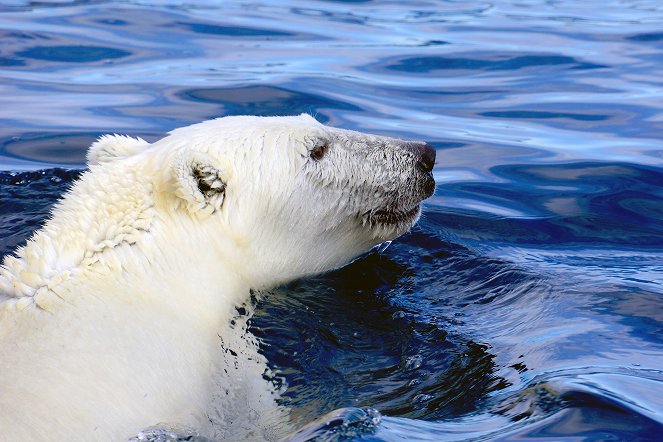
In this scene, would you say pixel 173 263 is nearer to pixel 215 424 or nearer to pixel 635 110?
pixel 215 424

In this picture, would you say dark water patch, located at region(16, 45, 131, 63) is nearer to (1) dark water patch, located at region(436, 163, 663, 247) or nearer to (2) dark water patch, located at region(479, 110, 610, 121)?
(2) dark water patch, located at region(479, 110, 610, 121)

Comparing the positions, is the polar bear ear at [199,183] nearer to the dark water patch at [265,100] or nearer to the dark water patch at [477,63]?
the dark water patch at [265,100]

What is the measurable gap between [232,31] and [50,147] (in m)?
5.26

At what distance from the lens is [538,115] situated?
993 centimetres

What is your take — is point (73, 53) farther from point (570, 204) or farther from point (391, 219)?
point (391, 219)

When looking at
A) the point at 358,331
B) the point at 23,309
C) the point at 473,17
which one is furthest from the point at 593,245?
the point at 473,17

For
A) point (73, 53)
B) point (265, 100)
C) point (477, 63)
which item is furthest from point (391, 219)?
point (73, 53)

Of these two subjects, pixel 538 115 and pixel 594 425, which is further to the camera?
pixel 538 115

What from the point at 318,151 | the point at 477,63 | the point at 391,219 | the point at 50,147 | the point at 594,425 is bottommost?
the point at 50,147

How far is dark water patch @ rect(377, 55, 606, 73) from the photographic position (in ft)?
38.7

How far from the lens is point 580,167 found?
820 centimetres

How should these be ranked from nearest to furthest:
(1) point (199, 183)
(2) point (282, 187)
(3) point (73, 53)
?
1. (1) point (199, 183)
2. (2) point (282, 187)
3. (3) point (73, 53)

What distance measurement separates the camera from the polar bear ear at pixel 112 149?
512 cm

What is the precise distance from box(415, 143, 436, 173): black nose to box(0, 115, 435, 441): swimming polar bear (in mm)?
10
